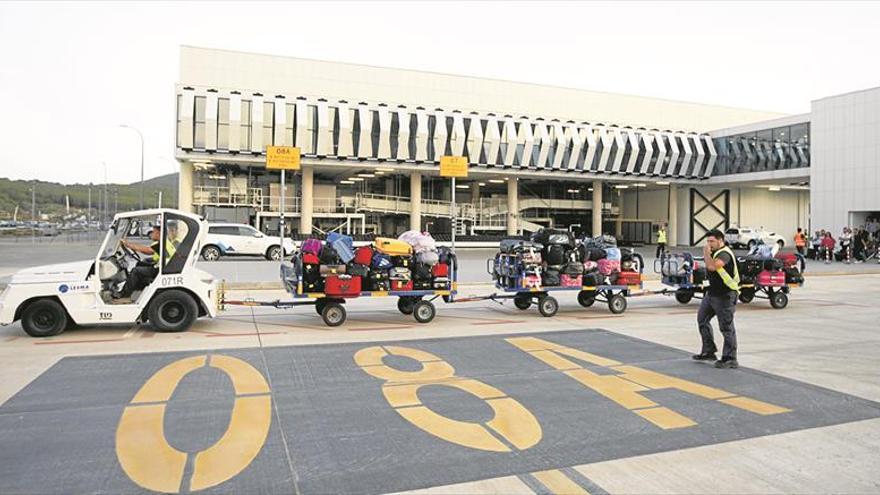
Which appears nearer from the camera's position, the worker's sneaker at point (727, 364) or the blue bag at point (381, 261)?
the worker's sneaker at point (727, 364)

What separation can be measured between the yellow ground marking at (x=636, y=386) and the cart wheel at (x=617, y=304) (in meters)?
4.25

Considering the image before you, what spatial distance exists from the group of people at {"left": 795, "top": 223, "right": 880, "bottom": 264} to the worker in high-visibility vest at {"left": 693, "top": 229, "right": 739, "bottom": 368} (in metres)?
26.6

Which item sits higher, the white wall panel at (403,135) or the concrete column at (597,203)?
the white wall panel at (403,135)

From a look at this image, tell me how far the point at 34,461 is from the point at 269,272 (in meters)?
16.3

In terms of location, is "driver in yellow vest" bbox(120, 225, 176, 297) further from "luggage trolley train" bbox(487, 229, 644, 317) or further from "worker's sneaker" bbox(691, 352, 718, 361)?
"worker's sneaker" bbox(691, 352, 718, 361)

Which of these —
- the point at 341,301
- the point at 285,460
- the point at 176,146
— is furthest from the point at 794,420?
the point at 176,146

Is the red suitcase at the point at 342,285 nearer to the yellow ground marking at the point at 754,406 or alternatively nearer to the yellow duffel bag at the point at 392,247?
the yellow duffel bag at the point at 392,247

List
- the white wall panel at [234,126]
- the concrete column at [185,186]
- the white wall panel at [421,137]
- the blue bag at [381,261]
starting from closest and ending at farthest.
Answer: the blue bag at [381,261] → the white wall panel at [234,126] → the concrete column at [185,186] → the white wall panel at [421,137]

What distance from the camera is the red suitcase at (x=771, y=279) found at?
1399 centimetres

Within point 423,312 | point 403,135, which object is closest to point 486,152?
point 403,135

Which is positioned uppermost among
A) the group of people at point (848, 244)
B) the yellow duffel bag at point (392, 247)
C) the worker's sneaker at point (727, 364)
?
the group of people at point (848, 244)

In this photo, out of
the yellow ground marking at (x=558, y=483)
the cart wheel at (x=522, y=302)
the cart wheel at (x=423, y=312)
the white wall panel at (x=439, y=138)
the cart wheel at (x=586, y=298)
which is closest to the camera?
the yellow ground marking at (x=558, y=483)

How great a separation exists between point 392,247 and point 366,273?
70cm

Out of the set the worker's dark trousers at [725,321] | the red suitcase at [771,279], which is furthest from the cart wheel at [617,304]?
the worker's dark trousers at [725,321]
